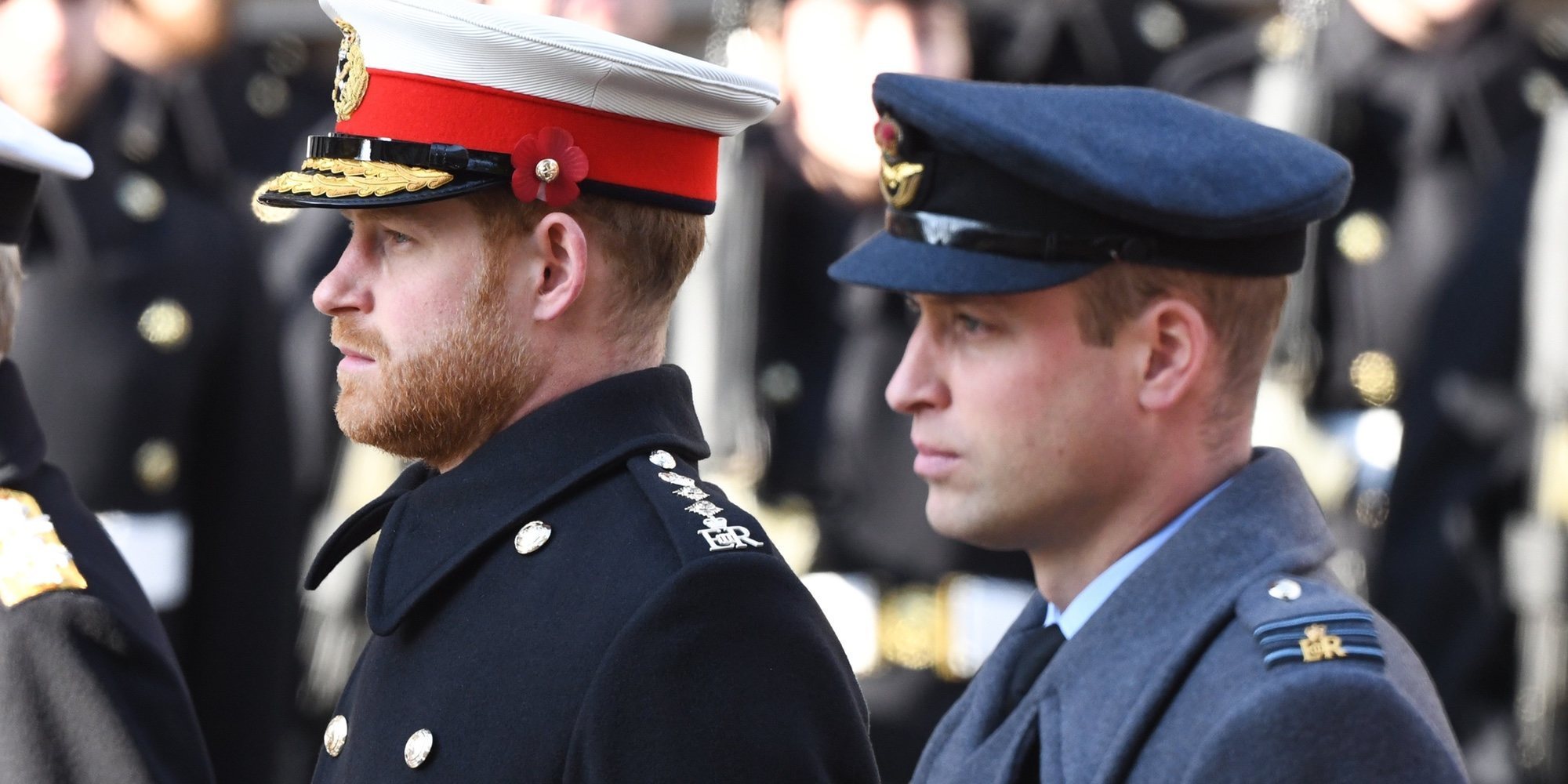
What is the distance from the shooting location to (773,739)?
238 centimetres

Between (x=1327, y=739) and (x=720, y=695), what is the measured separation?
636 mm

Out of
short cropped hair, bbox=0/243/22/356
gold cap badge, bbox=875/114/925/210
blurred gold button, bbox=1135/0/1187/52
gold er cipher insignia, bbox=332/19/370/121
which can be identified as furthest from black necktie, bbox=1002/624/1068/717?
blurred gold button, bbox=1135/0/1187/52

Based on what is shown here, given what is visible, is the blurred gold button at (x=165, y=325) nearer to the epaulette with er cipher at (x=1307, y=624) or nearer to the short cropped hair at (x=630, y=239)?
the short cropped hair at (x=630, y=239)

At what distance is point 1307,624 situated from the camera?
2182mm

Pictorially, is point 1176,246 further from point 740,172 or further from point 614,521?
point 740,172

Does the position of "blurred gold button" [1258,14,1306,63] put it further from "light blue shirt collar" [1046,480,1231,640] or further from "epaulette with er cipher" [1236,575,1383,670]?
"epaulette with er cipher" [1236,575,1383,670]

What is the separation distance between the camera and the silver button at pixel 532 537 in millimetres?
2566

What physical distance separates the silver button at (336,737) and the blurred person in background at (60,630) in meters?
0.28

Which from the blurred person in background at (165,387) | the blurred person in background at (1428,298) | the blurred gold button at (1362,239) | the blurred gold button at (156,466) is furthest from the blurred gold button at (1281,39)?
the blurred gold button at (156,466)

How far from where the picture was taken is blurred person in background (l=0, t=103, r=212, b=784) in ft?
9.14

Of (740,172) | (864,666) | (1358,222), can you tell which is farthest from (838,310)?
(1358,222)

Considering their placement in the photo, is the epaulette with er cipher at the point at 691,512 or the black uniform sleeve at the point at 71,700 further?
the black uniform sleeve at the point at 71,700

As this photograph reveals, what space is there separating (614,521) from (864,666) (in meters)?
3.95

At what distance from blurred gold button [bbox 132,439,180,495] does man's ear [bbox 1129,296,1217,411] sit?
10.8ft
